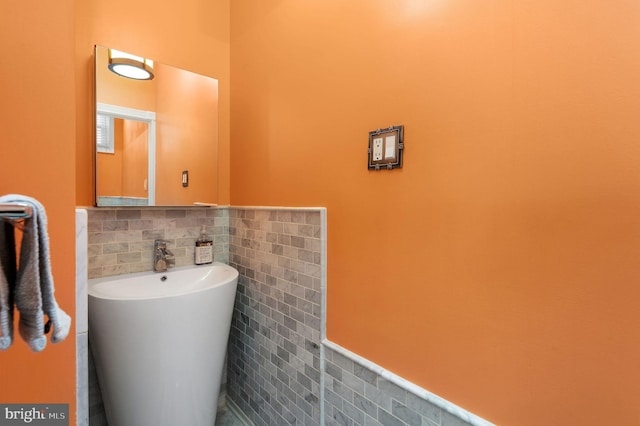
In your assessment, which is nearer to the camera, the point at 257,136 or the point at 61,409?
the point at 61,409

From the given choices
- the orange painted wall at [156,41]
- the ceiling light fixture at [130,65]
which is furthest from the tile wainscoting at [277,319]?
the ceiling light fixture at [130,65]

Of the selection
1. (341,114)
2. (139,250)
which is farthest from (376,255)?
(139,250)

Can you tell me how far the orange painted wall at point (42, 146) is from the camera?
64cm

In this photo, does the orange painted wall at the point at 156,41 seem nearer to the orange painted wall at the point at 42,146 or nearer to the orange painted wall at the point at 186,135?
the orange painted wall at the point at 186,135

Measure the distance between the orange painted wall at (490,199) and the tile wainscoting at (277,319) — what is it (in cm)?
8

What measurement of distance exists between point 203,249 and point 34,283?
1.21 metres

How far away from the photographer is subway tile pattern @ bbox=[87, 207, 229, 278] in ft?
4.34

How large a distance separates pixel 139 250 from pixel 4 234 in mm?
1108

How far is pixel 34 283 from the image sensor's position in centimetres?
41

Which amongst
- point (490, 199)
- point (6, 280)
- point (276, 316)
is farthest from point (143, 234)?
point (490, 199)

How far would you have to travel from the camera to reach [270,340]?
1.39m

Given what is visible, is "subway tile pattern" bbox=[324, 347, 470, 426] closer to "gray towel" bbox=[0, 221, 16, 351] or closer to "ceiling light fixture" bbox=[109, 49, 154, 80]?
"gray towel" bbox=[0, 221, 16, 351]

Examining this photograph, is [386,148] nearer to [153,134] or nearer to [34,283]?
[34,283]

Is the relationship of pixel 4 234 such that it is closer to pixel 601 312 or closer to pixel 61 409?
pixel 61 409
